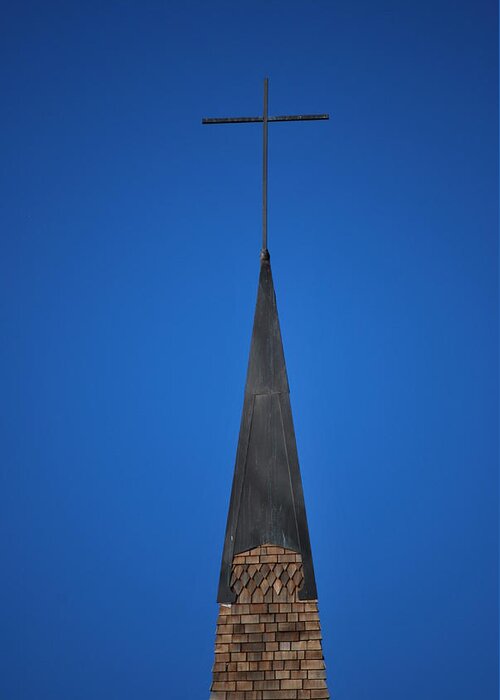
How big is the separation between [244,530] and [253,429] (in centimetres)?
90

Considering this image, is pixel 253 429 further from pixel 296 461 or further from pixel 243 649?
pixel 243 649

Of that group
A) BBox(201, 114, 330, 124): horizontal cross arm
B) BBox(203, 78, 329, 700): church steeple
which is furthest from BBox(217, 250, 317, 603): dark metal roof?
BBox(201, 114, 330, 124): horizontal cross arm

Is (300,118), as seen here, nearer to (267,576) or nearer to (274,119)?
(274,119)

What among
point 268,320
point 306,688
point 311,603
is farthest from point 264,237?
point 306,688

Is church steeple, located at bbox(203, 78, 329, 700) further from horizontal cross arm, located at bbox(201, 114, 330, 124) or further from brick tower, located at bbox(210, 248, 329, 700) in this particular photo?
horizontal cross arm, located at bbox(201, 114, 330, 124)

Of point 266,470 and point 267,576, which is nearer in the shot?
point 267,576

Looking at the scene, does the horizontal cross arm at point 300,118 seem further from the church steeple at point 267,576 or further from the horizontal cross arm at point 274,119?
the church steeple at point 267,576

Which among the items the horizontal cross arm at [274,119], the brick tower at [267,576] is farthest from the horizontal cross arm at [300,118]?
the brick tower at [267,576]

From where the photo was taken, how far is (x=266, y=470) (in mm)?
8852

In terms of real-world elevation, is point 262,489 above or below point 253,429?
below

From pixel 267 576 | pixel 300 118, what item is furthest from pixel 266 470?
pixel 300 118

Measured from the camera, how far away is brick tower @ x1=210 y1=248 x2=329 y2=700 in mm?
8461

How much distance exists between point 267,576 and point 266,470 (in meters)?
0.92

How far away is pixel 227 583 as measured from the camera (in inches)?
341
